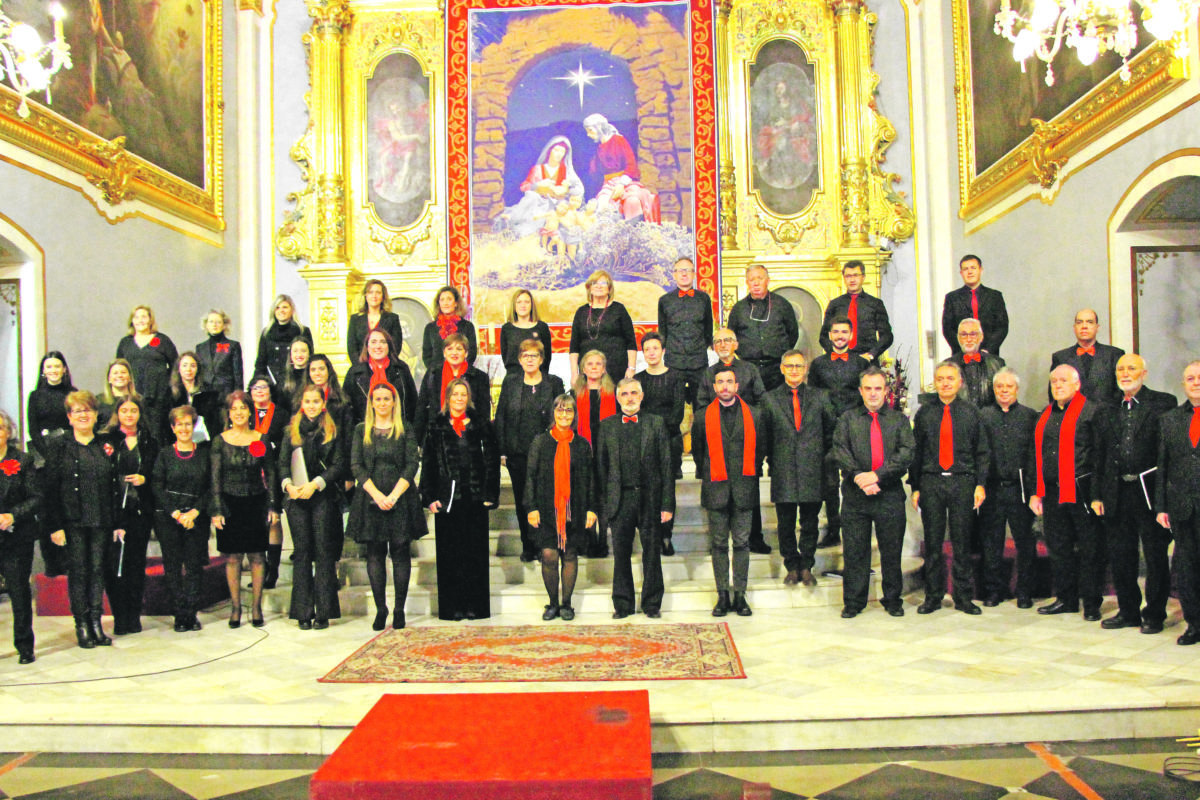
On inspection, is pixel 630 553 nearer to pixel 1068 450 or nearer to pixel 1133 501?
pixel 1068 450

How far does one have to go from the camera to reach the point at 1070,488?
598cm

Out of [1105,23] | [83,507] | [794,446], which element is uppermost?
[1105,23]

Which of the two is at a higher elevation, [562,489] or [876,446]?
[876,446]

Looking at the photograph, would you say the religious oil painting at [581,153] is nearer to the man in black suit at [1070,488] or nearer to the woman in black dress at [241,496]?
the woman in black dress at [241,496]

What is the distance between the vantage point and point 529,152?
11.0 metres

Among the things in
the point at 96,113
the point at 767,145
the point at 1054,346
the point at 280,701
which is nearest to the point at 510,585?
the point at 280,701

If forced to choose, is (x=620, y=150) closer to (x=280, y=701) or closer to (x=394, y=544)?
(x=394, y=544)

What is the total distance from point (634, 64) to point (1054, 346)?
5.50 metres

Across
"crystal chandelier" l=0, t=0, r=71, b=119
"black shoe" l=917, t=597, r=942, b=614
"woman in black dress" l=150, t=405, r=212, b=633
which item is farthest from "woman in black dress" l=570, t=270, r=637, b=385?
"crystal chandelier" l=0, t=0, r=71, b=119

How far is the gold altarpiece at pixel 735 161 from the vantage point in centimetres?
1084

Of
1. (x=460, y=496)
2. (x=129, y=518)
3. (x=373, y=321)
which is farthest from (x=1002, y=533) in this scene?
(x=129, y=518)

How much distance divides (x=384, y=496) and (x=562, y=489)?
1.09 metres

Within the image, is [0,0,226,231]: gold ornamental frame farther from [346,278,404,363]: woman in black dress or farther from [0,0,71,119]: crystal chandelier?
[346,278,404,363]: woman in black dress

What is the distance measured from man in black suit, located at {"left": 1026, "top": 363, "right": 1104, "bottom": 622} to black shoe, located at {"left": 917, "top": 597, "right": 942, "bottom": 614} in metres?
0.63
